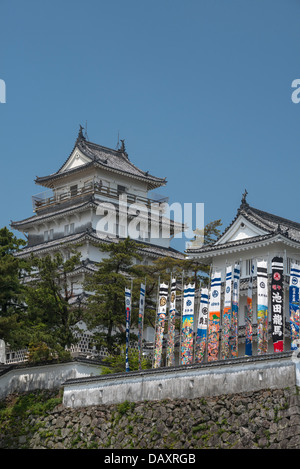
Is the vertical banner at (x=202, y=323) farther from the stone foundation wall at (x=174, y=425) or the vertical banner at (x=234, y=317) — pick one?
the stone foundation wall at (x=174, y=425)

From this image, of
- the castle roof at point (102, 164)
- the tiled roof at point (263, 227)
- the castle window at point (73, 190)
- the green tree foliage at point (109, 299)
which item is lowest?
the green tree foliage at point (109, 299)

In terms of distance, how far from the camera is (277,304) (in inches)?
1534

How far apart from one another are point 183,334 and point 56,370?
6.74 m

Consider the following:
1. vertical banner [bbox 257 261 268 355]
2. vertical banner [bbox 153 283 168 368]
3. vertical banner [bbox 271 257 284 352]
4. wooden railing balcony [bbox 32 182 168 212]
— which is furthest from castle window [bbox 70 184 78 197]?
vertical banner [bbox 271 257 284 352]

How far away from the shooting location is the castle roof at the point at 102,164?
6631 centimetres

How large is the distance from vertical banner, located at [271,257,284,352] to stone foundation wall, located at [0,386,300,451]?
624 centimetres

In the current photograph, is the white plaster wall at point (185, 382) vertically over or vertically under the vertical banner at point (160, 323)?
under

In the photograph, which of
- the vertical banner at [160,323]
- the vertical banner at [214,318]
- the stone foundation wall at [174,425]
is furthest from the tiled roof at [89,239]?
the stone foundation wall at [174,425]

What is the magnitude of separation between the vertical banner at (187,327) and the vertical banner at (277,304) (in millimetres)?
3934

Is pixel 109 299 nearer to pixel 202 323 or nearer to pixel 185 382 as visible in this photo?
pixel 202 323

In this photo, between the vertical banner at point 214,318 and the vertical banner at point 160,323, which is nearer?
the vertical banner at point 214,318

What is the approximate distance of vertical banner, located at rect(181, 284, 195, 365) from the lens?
40.4 m

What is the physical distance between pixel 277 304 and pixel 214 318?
3467 mm
